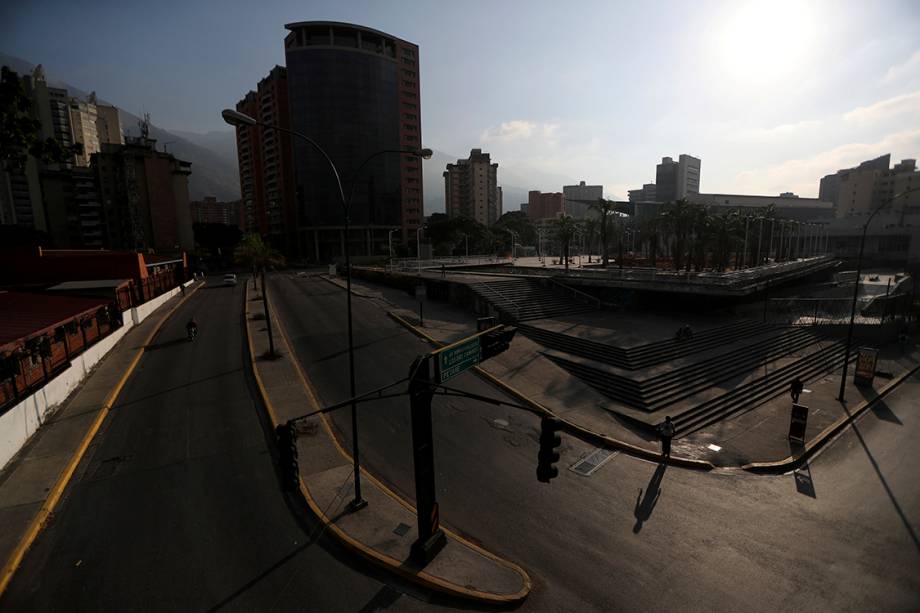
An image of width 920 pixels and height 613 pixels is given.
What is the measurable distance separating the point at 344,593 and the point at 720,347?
28461mm

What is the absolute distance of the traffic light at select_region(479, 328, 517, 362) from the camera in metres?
10.4

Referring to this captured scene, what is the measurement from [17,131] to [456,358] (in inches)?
632

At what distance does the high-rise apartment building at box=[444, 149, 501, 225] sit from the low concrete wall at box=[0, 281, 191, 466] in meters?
166

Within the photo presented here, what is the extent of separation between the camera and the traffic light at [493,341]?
34.2 ft

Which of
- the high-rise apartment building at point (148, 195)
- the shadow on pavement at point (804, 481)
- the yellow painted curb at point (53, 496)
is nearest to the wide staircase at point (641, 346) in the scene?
the shadow on pavement at point (804, 481)

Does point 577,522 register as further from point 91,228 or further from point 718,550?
point 91,228

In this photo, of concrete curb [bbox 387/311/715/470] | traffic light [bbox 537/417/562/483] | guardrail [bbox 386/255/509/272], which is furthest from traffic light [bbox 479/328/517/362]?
guardrail [bbox 386/255/509/272]

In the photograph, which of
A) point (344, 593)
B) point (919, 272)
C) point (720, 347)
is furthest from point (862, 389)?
point (919, 272)

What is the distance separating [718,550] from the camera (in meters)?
11.2

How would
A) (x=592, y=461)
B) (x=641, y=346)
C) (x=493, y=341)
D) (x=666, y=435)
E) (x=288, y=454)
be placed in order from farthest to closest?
(x=641, y=346)
(x=666, y=435)
(x=592, y=461)
(x=288, y=454)
(x=493, y=341)

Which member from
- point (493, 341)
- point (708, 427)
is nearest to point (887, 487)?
point (708, 427)

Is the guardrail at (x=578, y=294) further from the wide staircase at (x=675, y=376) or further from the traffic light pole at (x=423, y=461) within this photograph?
the traffic light pole at (x=423, y=461)

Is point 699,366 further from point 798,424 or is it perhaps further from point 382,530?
point 382,530

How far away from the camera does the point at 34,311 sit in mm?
22859
